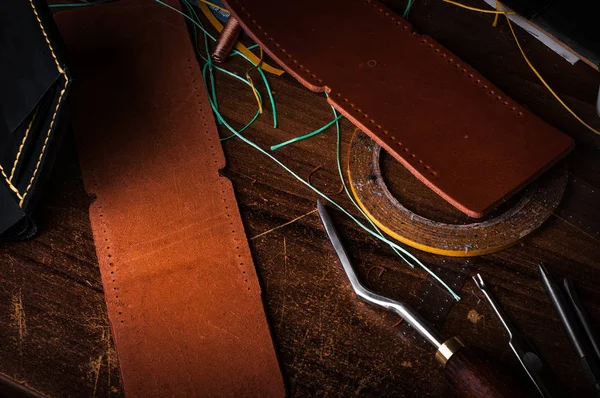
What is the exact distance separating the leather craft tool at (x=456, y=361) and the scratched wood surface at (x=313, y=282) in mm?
27

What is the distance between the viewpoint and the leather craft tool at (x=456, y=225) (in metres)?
1.02

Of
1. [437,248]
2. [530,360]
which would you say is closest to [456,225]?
[437,248]

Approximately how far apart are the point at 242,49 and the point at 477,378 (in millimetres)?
657

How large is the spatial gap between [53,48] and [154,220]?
0.28 metres

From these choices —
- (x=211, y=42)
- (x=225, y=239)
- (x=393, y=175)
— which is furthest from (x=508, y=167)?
(x=211, y=42)

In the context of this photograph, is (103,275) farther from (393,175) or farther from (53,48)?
(393,175)

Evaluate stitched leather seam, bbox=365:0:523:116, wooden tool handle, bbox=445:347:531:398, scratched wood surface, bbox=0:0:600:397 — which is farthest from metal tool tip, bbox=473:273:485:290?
stitched leather seam, bbox=365:0:523:116

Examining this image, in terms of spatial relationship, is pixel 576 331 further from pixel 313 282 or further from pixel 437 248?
pixel 313 282

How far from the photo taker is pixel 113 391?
929 millimetres

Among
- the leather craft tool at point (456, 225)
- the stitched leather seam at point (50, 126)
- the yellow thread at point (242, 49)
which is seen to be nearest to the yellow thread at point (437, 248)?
the leather craft tool at point (456, 225)

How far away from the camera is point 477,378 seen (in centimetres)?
88

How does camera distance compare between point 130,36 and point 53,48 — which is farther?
point 130,36

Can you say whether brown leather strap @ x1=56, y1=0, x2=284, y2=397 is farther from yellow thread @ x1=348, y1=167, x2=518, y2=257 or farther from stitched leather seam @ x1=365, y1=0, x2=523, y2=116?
stitched leather seam @ x1=365, y1=0, x2=523, y2=116

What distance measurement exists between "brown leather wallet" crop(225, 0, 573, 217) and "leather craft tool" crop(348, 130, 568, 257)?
4 centimetres
